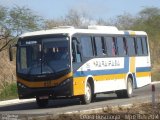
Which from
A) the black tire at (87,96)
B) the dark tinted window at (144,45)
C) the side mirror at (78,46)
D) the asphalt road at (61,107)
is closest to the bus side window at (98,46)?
Result: the black tire at (87,96)

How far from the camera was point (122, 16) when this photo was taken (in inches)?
3071

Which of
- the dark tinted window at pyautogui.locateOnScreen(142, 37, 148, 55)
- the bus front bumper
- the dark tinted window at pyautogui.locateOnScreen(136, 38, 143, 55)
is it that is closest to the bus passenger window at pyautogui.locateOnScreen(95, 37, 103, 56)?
the bus front bumper

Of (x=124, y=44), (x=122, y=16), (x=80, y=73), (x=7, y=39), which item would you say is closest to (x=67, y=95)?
(x=80, y=73)

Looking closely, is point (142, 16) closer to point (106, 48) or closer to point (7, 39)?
point (7, 39)

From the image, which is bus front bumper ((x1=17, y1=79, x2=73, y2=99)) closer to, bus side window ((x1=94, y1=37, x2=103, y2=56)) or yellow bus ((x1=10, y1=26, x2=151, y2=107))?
yellow bus ((x1=10, y1=26, x2=151, y2=107))

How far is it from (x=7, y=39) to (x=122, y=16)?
A: 36.5 meters

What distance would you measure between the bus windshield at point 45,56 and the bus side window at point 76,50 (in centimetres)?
34

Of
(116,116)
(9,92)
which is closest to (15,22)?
(9,92)

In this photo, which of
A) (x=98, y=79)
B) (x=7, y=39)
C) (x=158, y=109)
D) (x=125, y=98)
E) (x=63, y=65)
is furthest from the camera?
(x=7, y=39)

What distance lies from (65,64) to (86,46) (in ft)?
6.46

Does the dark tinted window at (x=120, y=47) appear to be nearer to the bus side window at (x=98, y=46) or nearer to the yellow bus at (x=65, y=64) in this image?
the yellow bus at (x=65, y=64)

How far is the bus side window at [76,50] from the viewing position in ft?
88.3

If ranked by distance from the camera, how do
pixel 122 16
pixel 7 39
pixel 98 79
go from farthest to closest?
pixel 122 16
pixel 7 39
pixel 98 79

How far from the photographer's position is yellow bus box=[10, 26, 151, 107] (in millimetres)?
26625
